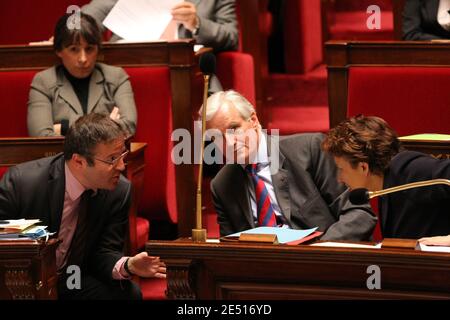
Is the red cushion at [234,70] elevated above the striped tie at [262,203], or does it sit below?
above

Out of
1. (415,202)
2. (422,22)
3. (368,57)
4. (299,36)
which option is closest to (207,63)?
(415,202)

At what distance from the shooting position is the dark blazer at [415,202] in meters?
1.70

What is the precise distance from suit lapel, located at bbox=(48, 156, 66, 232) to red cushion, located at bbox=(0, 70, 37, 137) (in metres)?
0.65

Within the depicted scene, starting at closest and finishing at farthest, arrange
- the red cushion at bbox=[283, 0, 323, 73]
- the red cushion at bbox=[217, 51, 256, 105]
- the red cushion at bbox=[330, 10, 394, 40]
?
the red cushion at bbox=[217, 51, 256, 105]
the red cushion at bbox=[283, 0, 323, 73]
the red cushion at bbox=[330, 10, 394, 40]

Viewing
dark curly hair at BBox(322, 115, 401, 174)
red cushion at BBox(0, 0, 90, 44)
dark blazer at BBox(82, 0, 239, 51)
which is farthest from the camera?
red cushion at BBox(0, 0, 90, 44)

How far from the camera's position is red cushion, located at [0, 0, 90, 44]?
3168 millimetres

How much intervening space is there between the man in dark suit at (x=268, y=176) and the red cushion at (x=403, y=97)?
35 centimetres

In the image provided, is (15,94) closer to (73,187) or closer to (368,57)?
(73,187)

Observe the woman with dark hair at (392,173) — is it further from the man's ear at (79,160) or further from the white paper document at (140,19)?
the white paper document at (140,19)

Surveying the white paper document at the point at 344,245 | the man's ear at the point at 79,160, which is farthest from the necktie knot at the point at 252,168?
the white paper document at the point at 344,245

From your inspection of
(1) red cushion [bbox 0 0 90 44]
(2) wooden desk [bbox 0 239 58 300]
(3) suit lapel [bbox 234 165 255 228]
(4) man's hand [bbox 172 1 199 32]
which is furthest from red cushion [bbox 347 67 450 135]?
(1) red cushion [bbox 0 0 90 44]

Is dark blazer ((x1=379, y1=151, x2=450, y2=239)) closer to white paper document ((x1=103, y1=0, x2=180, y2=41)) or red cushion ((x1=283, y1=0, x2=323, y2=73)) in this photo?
white paper document ((x1=103, y1=0, x2=180, y2=41))

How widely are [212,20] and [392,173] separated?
4.09 ft

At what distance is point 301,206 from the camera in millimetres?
1986
